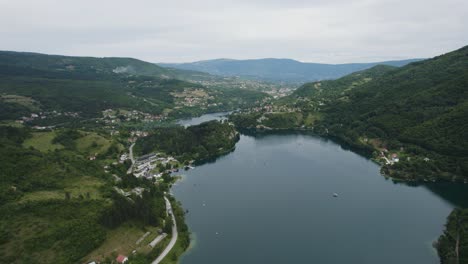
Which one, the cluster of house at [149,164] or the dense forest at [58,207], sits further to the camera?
the cluster of house at [149,164]

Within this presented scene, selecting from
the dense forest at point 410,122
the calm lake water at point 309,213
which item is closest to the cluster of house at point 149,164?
the calm lake water at point 309,213

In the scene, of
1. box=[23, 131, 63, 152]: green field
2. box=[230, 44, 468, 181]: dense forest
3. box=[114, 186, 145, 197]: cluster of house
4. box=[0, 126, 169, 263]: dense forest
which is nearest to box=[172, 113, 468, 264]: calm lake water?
box=[230, 44, 468, 181]: dense forest

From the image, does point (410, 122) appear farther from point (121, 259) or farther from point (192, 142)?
point (121, 259)

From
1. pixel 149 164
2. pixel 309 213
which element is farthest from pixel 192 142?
pixel 309 213

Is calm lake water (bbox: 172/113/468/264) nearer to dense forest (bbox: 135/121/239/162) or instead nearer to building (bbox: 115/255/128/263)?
dense forest (bbox: 135/121/239/162)

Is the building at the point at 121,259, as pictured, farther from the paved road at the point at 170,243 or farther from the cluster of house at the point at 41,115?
the cluster of house at the point at 41,115
